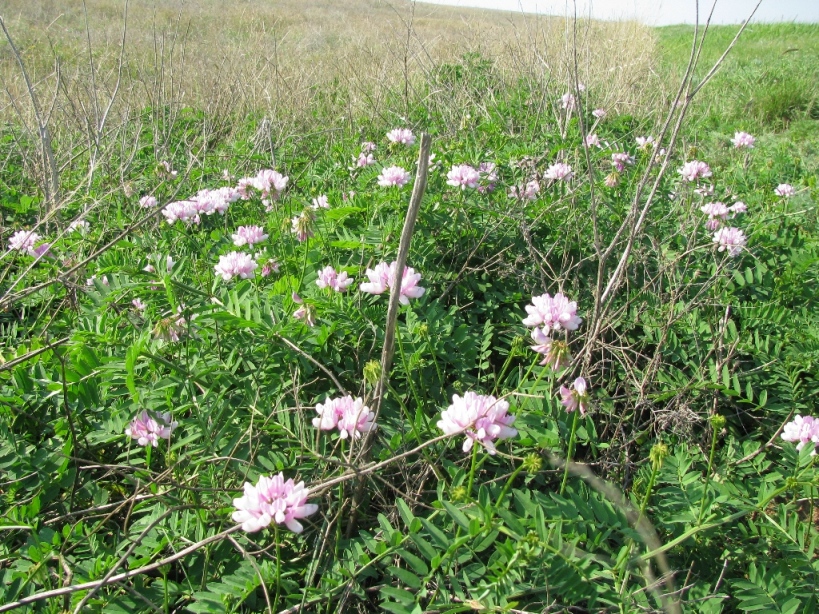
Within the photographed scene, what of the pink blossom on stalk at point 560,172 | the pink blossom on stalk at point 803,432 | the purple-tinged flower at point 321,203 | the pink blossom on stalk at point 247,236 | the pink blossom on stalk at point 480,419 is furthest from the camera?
the pink blossom on stalk at point 560,172

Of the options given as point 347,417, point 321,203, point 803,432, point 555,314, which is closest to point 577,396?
point 555,314

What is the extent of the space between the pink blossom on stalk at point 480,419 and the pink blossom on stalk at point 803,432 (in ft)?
2.80

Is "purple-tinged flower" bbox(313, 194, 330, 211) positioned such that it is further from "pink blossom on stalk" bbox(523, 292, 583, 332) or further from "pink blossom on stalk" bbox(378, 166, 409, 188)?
"pink blossom on stalk" bbox(523, 292, 583, 332)

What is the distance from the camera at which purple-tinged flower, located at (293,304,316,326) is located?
5.77 feet

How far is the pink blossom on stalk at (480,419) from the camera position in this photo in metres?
1.25

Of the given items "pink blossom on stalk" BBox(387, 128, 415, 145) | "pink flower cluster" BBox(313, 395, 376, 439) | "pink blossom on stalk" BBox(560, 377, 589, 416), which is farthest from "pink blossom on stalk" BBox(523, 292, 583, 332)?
"pink blossom on stalk" BBox(387, 128, 415, 145)

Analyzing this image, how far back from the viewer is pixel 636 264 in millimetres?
2572

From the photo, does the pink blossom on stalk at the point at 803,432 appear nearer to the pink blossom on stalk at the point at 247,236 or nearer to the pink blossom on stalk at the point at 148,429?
the pink blossom on stalk at the point at 148,429

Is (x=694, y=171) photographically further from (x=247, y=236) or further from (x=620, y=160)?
(x=247, y=236)

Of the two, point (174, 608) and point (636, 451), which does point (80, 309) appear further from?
→ point (636, 451)

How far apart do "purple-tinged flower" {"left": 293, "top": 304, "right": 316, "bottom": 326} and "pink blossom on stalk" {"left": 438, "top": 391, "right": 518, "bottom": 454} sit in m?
0.63

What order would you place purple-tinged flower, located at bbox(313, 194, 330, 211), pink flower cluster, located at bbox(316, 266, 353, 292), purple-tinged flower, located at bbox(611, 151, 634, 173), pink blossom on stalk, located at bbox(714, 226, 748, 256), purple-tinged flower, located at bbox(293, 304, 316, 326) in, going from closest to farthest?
purple-tinged flower, located at bbox(293, 304, 316, 326)
pink flower cluster, located at bbox(316, 266, 353, 292)
pink blossom on stalk, located at bbox(714, 226, 748, 256)
purple-tinged flower, located at bbox(313, 194, 330, 211)
purple-tinged flower, located at bbox(611, 151, 634, 173)

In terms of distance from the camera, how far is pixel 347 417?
53.4 inches

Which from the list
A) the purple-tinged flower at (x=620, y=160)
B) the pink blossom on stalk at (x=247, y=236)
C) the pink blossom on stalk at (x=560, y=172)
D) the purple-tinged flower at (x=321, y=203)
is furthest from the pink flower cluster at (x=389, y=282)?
the purple-tinged flower at (x=620, y=160)
